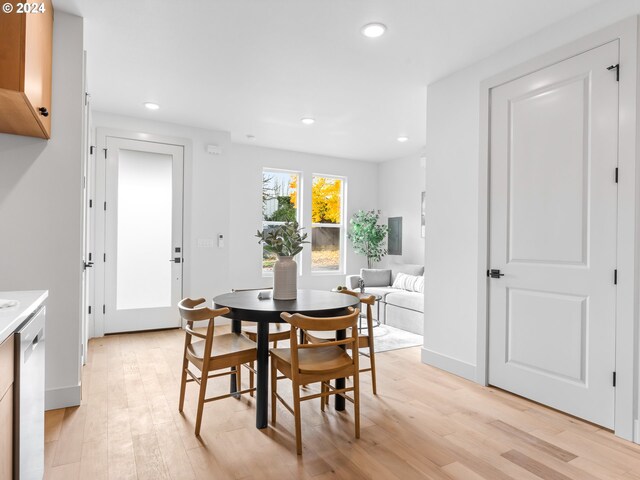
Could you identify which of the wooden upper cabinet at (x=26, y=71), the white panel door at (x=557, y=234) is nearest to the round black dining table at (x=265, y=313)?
the white panel door at (x=557, y=234)

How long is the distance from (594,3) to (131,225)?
488cm

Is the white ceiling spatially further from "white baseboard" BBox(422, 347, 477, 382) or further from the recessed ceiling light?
"white baseboard" BBox(422, 347, 477, 382)

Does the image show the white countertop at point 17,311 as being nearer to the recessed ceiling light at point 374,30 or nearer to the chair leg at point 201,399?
the chair leg at point 201,399

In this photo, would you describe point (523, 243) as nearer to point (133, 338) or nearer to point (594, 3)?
point (594, 3)

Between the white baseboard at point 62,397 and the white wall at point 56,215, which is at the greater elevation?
the white wall at point 56,215

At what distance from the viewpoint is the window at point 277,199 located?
654 centimetres

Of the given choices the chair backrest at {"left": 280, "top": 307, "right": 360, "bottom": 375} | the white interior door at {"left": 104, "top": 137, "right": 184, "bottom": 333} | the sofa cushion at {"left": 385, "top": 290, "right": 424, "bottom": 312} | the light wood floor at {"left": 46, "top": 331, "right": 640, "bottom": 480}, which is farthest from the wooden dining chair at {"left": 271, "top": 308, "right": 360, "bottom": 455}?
the white interior door at {"left": 104, "top": 137, "right": 184, "bottom": 333}

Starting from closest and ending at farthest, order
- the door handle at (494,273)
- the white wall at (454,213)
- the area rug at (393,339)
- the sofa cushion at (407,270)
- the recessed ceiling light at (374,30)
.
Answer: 1. the recessed ceiling light at (374,30)
2. the door handle at (494,273)
3. the white wall at (454,213)
4. the area rug at (393,339)
5. the sofa cushion at (407,270)

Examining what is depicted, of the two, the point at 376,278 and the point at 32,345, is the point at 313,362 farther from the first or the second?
the point at 376,278

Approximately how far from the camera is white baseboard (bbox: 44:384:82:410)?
8.64ft

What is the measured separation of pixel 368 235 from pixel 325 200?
1.02m

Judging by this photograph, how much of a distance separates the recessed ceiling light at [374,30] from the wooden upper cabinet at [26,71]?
1.97m

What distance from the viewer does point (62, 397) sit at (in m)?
2.67

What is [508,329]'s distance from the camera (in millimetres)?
2990
